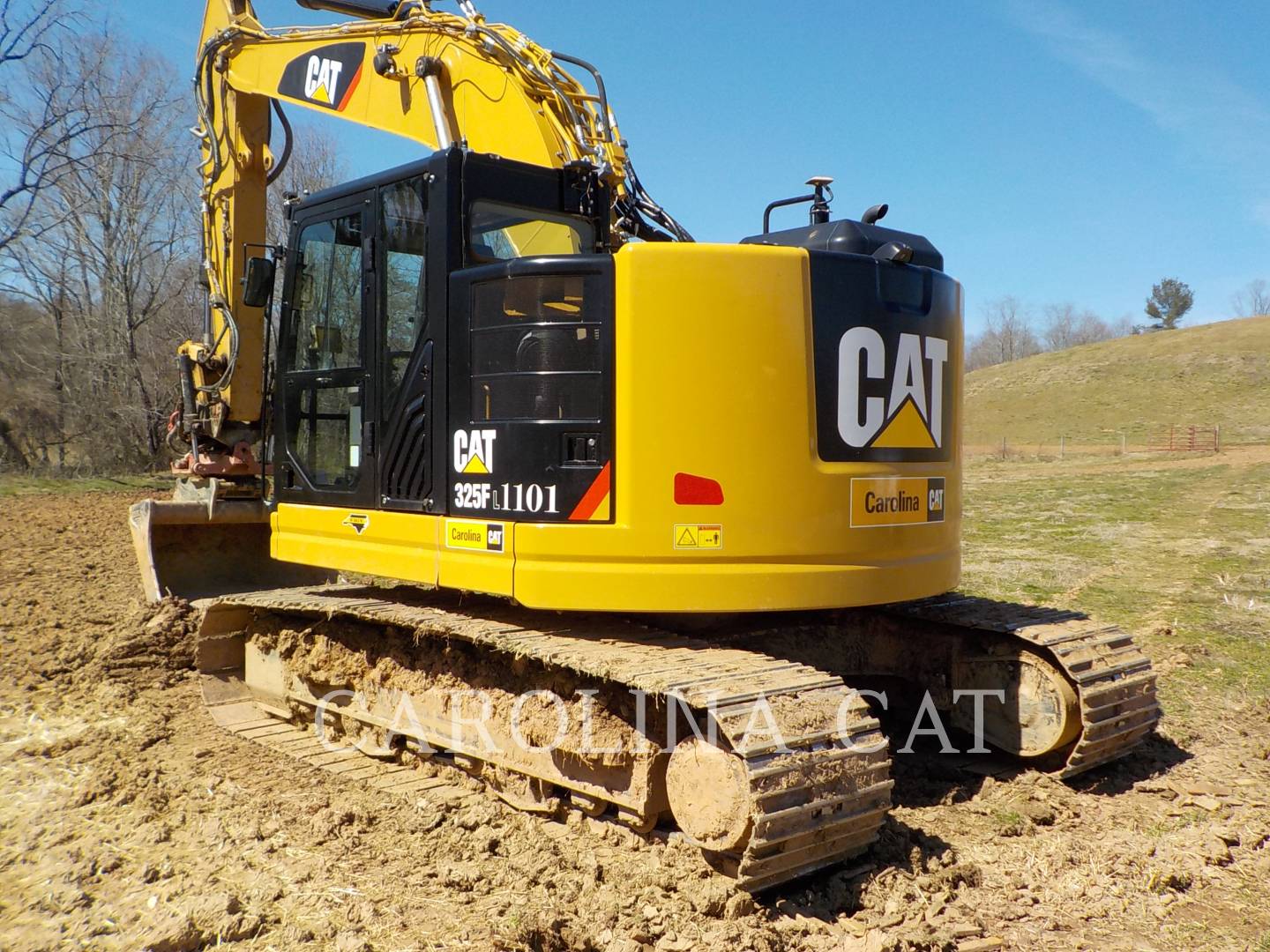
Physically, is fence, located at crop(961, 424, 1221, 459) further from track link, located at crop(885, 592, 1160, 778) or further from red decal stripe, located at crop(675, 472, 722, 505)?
red decal stripe, located at crop(675, 472, 722, 505)

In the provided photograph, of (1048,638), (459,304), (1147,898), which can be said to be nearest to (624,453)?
(459,304)

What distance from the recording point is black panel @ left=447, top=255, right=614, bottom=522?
160 inches

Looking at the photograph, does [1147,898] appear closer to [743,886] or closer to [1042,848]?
[1042,848]

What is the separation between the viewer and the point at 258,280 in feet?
16.9

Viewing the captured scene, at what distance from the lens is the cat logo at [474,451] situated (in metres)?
4.28

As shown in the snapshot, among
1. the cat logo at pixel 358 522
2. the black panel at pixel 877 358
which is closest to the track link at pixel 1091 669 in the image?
the black panel at pixel 877 358

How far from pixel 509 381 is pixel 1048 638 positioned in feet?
8.93

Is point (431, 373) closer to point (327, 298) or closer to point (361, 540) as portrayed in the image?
point (361, 540)

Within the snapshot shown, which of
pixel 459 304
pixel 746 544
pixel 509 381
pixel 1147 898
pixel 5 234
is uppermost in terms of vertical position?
pixel 5 234

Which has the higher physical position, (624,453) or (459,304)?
(459,304)

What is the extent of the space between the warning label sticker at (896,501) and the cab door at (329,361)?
2.25 metres

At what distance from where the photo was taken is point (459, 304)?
172 inches

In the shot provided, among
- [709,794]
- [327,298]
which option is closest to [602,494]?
[709,794]

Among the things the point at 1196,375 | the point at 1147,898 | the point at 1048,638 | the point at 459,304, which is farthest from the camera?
the point at 1196,375
